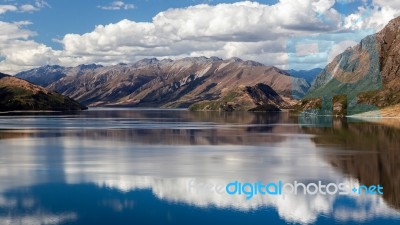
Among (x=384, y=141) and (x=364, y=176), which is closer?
(x=364, y=176)

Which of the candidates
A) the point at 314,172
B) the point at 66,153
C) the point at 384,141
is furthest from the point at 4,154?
the point at 384,141

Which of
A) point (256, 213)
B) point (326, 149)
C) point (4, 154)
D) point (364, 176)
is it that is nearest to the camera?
point (256, 213)

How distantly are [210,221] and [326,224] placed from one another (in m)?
12.5

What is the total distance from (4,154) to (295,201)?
74.9 meters

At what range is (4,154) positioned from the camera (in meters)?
117

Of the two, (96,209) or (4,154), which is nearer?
(96,209)

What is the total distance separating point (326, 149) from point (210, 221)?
3013 inches

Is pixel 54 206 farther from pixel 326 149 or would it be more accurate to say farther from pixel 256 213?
pixel 326 149

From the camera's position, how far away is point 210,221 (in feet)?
188

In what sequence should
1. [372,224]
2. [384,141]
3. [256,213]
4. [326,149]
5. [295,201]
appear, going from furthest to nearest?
[384,141]
[326,149]
[295,201]
[256,213]
[372,224]

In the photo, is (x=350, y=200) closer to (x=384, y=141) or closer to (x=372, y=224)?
(x=372, y=224)

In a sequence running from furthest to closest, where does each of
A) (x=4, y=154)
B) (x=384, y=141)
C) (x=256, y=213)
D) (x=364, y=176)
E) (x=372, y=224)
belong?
(x=384, y=141), (x=4, y=154), (x=364, y=176), (x=256, y=213), (x=372, y=224)

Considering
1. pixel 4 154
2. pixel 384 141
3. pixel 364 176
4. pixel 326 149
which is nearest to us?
pixel 364 176

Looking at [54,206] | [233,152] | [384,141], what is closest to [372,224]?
[54,206]
